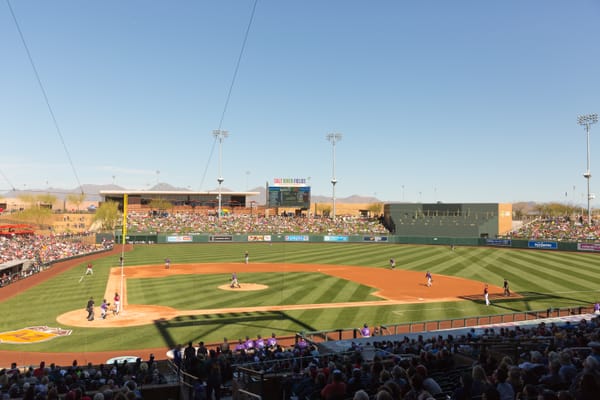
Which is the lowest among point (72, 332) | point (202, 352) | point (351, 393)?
point (72, 332)

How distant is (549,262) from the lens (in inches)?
1893

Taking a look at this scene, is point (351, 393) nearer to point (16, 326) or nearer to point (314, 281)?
point (16, 326)

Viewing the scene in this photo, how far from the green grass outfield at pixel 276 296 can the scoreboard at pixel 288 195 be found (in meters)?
38.7

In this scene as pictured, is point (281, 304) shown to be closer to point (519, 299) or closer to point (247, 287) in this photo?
point (247, 287)

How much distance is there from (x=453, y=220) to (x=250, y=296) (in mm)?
55433

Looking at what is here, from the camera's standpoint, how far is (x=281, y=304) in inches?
1105

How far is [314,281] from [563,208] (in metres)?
149

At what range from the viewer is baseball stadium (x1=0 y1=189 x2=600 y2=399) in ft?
36.6

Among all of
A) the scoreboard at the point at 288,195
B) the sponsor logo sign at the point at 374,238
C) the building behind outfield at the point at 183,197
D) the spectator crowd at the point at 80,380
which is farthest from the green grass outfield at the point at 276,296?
the building behind outfield at the point at 183,197

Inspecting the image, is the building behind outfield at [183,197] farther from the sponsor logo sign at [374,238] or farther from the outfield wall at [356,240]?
the sponsor logo sign at [374,238]

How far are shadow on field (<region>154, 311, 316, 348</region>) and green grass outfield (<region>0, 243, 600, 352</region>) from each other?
5cm

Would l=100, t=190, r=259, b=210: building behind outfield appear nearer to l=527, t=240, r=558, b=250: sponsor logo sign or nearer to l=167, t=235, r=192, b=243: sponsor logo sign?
l=167, t=235, r=192, b=243: sponsor logo sign

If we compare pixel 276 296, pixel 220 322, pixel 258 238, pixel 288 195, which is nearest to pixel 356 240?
pixel 258 238

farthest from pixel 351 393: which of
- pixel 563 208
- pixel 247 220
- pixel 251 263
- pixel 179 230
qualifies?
pixel 563 208
